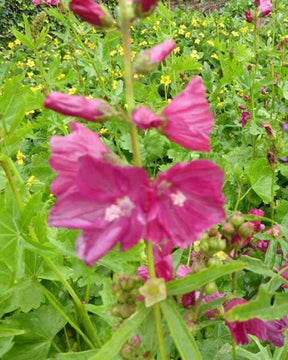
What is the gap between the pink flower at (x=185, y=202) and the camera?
3.52 ft

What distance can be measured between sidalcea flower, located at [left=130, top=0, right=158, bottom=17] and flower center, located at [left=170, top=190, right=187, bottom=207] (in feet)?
1.40

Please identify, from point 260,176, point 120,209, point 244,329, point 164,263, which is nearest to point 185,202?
point 120,209

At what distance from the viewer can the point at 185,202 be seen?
1.14 m

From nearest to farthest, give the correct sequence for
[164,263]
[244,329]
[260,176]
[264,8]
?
[164,263] → [244,329] → [260,176] → [264,8]

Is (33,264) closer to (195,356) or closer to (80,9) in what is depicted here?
(195,356)

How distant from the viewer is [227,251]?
1492 millimetres

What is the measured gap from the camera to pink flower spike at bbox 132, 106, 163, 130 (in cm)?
105

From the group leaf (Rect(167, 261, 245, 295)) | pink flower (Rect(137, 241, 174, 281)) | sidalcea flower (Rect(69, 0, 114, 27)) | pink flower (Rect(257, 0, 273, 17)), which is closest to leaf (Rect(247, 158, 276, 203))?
pink flower (Rect(257, 0, 273, 17))

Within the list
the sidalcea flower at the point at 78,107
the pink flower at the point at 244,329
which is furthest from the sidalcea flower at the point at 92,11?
the pink flower at the point at 244,329

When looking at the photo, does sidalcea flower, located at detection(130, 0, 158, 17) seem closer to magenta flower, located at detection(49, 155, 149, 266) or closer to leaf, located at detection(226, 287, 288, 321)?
magenta flower, located at detection(49, 155, 149, 266)

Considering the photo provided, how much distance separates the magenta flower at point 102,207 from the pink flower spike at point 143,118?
0.33 feet

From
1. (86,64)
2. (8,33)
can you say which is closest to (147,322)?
(86,64)

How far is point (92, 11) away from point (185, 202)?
512 millimetres

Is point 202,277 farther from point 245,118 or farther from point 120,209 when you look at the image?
point 245,118
